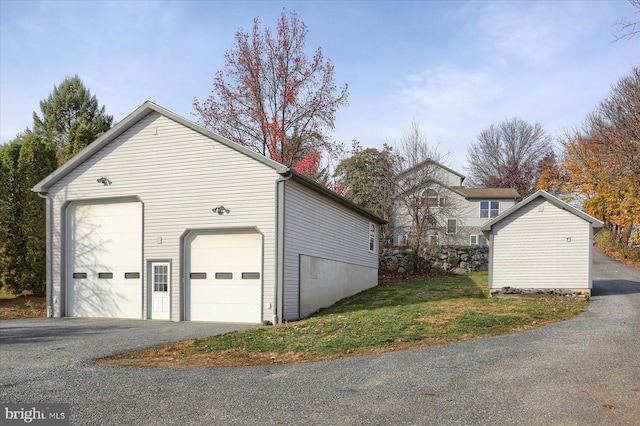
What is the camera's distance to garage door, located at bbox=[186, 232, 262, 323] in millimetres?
15094

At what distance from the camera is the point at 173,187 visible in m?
16.2

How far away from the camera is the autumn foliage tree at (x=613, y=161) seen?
1176 inches

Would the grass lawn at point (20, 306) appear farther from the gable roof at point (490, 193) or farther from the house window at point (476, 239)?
the gable roof at point (490, 193)

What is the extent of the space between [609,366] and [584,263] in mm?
11582

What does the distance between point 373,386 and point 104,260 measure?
12674 mm

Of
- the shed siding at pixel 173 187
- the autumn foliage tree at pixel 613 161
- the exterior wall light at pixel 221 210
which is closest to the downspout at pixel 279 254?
the shed siding at pixel 173 187

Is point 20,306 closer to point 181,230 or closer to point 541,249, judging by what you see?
point 181,230

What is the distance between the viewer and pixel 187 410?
6219 mm

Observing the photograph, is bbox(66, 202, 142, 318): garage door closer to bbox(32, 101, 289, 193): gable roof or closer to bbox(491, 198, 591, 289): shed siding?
bbox(32, 101, 289, 193): gable roof

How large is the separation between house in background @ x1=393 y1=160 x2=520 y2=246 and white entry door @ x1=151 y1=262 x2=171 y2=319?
17961 mm

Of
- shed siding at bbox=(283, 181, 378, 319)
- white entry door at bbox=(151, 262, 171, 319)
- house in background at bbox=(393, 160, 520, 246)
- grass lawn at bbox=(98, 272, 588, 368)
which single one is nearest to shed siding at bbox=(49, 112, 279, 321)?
white entry door at bbox=(151, 262, 171, 319)

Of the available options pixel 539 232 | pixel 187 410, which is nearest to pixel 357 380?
pixel 187 410

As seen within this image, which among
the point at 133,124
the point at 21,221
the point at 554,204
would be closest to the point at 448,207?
the point at 554,204

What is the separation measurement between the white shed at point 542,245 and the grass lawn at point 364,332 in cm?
103
